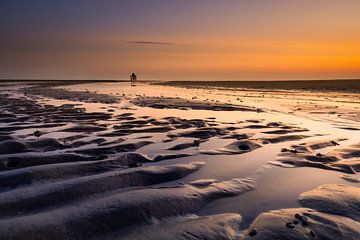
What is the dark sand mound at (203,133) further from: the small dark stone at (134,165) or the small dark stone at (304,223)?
the small dark stone at (304,223)

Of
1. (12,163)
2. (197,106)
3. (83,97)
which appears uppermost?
(12,163)

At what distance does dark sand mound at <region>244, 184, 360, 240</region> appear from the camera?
3061 mm

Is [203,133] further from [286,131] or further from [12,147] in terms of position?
[12,147]

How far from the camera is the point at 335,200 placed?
12.9ft

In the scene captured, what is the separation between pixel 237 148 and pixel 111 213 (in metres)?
4.04

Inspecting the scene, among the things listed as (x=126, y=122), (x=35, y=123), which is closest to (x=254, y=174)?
(x=126, y=122)

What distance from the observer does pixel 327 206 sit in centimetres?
378

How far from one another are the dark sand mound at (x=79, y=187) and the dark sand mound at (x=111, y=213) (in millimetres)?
274

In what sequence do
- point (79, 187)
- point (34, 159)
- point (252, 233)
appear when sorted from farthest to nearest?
point (34, 159), point (79, 187), point (252, 233)

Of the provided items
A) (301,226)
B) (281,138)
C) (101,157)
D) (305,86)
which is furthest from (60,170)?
(305,86)

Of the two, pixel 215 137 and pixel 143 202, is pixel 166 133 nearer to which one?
pixel 215 137

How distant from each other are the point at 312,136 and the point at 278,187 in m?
4.32

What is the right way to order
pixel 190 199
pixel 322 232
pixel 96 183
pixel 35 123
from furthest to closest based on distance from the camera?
pixel 35 123
pixel 96 183
pixel 190 199
pixel 322 232

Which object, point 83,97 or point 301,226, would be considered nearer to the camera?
point 301,226
